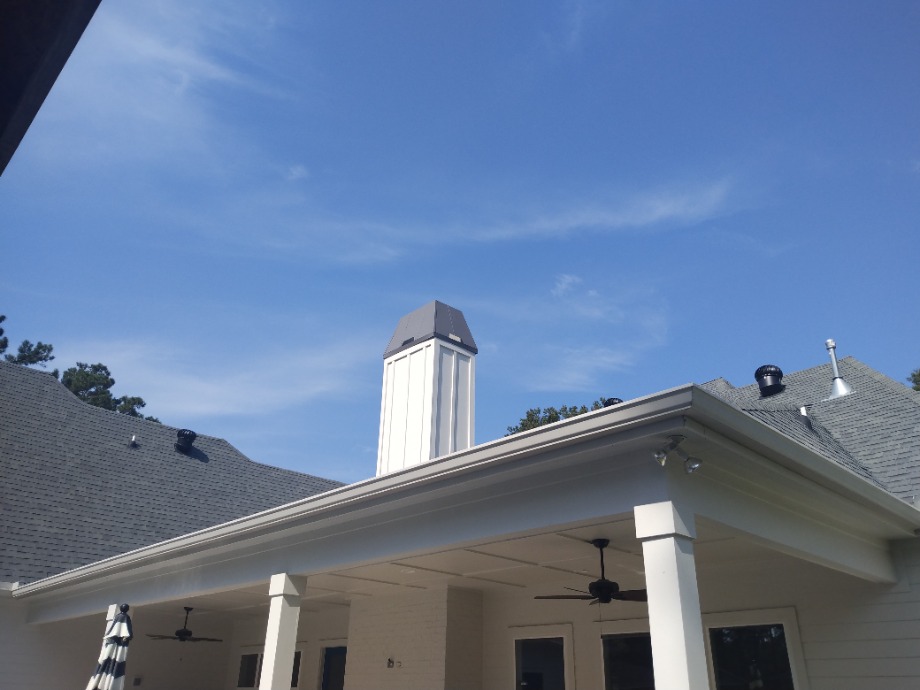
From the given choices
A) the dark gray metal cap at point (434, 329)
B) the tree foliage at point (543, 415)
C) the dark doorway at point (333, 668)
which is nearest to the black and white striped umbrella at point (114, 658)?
the dark doorway at point (333, 668)

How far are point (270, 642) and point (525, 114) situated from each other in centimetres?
818

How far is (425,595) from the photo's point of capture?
9.48 metres

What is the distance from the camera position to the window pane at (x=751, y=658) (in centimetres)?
709

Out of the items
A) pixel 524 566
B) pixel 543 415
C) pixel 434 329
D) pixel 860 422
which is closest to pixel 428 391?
pixel 434 329

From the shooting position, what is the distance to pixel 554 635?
8.91m

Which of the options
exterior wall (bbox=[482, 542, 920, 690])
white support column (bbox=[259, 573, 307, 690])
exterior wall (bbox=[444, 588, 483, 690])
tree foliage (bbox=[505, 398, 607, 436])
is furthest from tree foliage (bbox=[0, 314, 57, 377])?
exterior wall (bbox=[482, 542, 920, 690])

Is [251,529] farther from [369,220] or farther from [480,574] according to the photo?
[369,220]

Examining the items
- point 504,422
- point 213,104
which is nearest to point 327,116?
point 213,104

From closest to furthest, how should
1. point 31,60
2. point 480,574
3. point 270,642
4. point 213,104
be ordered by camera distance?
1. point 31,60
2. point 270,642
3. point 213,104
4. point 480,574

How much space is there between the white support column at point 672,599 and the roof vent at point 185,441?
14564mm

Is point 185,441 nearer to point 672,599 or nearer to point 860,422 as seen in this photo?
point 860,422

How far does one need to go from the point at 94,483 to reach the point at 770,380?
1266 centimetres

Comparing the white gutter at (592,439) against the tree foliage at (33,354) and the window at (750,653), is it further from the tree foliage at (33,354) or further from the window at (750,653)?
the tree foliage at (33,354)

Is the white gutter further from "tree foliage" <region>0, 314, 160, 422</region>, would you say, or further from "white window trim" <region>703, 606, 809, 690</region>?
"tree foliage" <region>0, 314, 160, 422</region>
